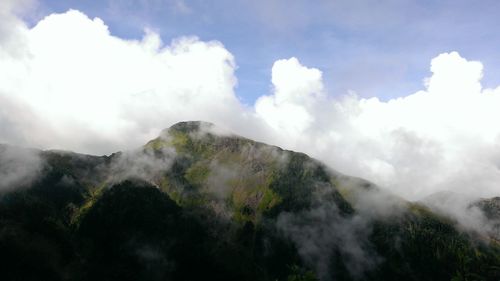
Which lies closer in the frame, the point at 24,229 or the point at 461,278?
the point at 461,278

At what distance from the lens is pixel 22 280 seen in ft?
485

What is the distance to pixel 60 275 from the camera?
167 m

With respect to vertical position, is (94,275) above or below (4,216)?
below

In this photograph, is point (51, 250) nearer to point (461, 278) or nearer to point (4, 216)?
point (4, 216)

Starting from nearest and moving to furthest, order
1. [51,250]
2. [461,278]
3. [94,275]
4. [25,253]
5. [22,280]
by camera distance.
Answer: [461,278]
[22,280]
[25,253]
[51,250]
[94,275]

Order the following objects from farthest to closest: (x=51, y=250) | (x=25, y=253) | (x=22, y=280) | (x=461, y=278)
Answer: (x=51, y=250) → (x=25, y=253) → (x=22, y=280) → (x=461, y=278)

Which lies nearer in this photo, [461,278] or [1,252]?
[461,278]

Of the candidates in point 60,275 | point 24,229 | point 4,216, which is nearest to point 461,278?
point 60,275

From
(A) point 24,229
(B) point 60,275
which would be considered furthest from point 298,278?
(A) point 24,229

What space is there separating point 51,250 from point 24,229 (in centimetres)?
1653

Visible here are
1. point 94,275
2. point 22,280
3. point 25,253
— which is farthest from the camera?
point 94,275

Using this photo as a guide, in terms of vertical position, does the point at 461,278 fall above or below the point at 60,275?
above

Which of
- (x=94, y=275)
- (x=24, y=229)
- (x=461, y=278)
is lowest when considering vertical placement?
(x=94, y=275)

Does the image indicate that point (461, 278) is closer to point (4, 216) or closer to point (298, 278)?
point (298, 278)
